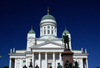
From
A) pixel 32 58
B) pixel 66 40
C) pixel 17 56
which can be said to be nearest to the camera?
pixel 66 40

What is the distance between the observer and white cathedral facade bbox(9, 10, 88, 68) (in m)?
62.1

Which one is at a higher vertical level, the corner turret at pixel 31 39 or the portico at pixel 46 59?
the corner turret at pixel 31 39

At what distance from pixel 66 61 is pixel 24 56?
1927 inches

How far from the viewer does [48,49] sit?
6244 cm

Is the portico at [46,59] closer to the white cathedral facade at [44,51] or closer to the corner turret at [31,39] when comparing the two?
the white cathedral facade at [44,51]

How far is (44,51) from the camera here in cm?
6206

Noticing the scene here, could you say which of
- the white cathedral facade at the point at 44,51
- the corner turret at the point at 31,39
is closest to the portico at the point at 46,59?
the white cathedral facade at the point at 44,51

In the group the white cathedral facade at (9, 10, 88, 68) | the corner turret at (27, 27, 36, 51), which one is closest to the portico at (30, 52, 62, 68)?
the white cathedral facade at (9, 10, 88, 68)

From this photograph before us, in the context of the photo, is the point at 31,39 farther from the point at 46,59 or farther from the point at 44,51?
the point at 46,59

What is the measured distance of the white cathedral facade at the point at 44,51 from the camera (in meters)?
62.1

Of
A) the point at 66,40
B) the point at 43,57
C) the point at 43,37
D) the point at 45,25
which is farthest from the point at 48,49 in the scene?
the point at 66,40

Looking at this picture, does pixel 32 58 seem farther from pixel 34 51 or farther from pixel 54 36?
pixel 54 36

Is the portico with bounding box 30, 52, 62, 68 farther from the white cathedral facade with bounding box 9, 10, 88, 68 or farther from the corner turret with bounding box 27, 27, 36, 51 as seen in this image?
the corner turret with bounding box 27, 27, 36, 51

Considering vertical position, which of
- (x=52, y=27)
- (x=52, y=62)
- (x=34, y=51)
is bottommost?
(x=52, y=62)
